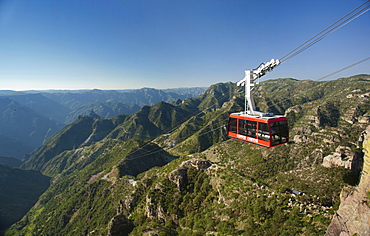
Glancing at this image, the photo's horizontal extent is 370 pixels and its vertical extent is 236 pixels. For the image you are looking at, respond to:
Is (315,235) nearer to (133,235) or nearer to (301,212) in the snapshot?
(301,212)

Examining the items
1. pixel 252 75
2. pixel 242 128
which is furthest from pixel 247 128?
pixel 252 75

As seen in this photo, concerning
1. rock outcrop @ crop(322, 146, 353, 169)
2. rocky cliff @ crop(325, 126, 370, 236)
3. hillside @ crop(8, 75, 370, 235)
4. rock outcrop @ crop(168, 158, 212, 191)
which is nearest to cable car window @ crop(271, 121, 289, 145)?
rocky cliff @ crop(325, 126, 370, 236)

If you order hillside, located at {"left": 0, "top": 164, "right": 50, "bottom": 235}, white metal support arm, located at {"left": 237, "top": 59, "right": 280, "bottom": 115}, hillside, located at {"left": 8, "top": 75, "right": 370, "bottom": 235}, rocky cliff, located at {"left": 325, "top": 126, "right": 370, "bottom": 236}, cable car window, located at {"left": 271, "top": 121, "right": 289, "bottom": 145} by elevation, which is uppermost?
white metal support arm, located at {"left": 237, "top": 59, "right": 280, "bottom": 115}

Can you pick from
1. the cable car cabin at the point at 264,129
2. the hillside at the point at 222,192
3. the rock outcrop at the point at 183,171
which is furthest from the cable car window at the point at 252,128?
the rock outcrop at the point at 183,171

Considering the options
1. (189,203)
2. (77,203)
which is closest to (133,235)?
(189,203)

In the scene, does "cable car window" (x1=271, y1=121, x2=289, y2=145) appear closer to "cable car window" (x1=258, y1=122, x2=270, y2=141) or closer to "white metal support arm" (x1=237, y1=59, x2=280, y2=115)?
"cable car window" (x1=258, y1=122, x2=270, y2=141)

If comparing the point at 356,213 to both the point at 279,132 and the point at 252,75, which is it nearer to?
the point at 279,132

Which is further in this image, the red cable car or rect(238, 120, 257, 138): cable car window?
rect(238, 120, 257, 138): cable car window
